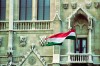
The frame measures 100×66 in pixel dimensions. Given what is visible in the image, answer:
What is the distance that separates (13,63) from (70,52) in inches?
194

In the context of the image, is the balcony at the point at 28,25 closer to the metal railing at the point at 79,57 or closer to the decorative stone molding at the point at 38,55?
the decorative stone molding at the point at 38,55

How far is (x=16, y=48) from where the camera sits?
43.2 meters

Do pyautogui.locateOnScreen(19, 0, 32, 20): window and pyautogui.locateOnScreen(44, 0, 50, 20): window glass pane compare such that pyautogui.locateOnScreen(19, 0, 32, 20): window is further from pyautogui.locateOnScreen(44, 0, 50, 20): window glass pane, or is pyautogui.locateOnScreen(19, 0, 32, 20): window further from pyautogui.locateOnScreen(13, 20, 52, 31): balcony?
pyautogui.locateOnScreen(44, 0, 50, 20): window glass pane

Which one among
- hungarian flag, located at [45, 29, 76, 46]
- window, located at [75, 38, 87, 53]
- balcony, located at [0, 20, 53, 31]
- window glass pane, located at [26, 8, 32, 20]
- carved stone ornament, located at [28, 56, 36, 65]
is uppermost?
window glass pane, located at [26, 8, 32, 20]

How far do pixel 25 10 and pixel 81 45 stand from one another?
5925 millimetres

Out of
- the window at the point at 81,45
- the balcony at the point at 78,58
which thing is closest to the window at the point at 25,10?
the window at the point at 81,45

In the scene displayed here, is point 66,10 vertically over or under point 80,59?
over

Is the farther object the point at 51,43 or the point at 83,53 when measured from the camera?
the point at 83,53

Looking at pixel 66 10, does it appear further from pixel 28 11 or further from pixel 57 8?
pixel 28 11

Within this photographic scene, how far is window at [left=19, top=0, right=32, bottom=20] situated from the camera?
4412 centimetres

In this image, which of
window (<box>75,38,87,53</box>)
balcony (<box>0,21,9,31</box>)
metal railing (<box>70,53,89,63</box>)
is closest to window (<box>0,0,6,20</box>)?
balcony (<box>0,21,9,31</box>)

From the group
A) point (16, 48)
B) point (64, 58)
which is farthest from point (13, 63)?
point (64, 58)

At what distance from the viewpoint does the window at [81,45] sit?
1672 inches

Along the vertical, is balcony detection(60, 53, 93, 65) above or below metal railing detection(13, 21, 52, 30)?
below
